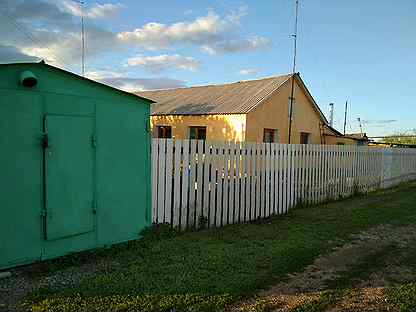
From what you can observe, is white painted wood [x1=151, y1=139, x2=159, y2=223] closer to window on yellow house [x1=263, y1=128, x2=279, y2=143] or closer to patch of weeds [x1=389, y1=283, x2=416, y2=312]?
patch of weeds [x1=389, y1=283, x2=416, y2=312]

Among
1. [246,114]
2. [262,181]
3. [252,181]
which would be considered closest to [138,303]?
[252,181]

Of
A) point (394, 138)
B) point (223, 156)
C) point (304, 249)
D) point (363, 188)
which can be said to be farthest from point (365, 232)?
point (394, 138)

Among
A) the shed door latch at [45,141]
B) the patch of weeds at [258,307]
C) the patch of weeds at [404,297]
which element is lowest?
the patch of weeds at [404,297]

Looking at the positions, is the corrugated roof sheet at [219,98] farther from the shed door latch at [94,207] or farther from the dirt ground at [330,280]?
the shed door latch at [94,207]

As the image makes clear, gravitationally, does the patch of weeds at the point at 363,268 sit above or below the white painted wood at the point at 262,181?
below

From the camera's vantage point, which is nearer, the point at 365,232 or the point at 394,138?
the point at 365,232

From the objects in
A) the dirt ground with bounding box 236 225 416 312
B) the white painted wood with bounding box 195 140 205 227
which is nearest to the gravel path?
the dirt ground with bounding box 236 225 416 312

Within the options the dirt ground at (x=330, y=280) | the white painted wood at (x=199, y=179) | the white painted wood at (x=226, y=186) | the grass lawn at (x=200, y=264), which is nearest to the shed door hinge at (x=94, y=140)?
the grass lawn at (x=200, y=264)

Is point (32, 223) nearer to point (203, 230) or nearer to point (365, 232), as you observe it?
point (203, 230)

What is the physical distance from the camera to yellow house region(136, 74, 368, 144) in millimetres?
17797

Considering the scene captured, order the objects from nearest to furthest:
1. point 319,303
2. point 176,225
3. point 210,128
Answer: point 319,303, point 176,225, point 210,128

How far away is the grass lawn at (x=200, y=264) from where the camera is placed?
350 centimetres

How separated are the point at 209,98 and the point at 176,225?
15.6 m

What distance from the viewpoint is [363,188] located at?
12.8 meters
